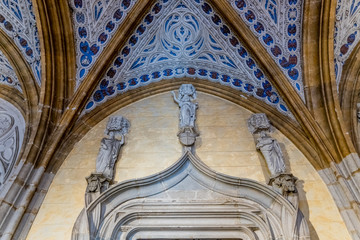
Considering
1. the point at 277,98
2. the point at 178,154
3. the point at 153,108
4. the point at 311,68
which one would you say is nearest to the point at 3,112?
the point at 153,108

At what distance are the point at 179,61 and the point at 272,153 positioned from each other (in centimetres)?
265

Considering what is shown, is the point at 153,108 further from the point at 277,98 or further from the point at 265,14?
the point at 265,14

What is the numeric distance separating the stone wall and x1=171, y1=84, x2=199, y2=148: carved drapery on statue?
0.12 metres

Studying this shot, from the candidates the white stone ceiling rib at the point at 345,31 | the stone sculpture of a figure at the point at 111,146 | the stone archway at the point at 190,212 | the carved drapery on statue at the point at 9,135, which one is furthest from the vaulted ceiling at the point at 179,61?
the stone archway at the point at 190,212

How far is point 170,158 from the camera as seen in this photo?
554 cm

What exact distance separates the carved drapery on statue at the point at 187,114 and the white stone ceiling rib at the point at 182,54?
0.47 m

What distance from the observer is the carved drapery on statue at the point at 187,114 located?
5.68 m

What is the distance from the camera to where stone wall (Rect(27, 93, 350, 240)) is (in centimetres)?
480

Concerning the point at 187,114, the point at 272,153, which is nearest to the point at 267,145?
the point at 272,153

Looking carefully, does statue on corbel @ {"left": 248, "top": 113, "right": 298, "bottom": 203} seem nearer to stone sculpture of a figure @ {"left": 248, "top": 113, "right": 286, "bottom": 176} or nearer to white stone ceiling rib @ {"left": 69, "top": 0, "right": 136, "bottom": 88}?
stone sculpture of a figure @ {"left": 248, "top": 113, "right": 286, "bottom": 176}

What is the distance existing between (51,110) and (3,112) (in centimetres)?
124

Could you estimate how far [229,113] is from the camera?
6.27m

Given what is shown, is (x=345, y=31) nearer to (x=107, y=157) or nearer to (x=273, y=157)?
(x=273, y=157)

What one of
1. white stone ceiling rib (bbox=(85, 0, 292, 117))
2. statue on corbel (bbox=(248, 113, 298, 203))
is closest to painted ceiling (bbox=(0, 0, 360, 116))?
white stone ceiling rib (bbox=(85, 0, 292, 117))
